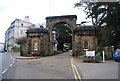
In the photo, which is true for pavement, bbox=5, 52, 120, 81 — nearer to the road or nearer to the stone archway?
the road

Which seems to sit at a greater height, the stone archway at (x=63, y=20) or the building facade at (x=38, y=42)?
the stone archway at (x=63, y=20)

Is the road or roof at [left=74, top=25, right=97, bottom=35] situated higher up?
roof at [left=74, top=25, right=97, bottom=35]

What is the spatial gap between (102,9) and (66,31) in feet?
135

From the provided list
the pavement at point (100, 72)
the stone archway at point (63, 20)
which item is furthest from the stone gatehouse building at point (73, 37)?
the pavement at point (100, 72)

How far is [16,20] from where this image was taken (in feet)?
233

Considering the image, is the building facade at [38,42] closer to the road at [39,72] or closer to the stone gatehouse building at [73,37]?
the stone gatehouse building at [73,37]

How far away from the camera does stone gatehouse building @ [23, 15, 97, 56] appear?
92.0 ft

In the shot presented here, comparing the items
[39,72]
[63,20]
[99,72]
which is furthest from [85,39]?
[39,72]

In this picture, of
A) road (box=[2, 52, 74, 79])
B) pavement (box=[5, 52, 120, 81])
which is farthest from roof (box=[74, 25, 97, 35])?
pavement (box=[5, 52, 120, 81])

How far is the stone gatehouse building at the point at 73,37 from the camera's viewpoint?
28031 millimetres

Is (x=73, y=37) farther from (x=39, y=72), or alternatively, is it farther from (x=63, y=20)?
(x=39, y=72)

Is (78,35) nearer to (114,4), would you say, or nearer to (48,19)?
(48,19)

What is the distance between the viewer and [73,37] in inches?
1206

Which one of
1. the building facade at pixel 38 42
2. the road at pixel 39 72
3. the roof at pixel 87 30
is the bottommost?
the road at pixel 39 72
